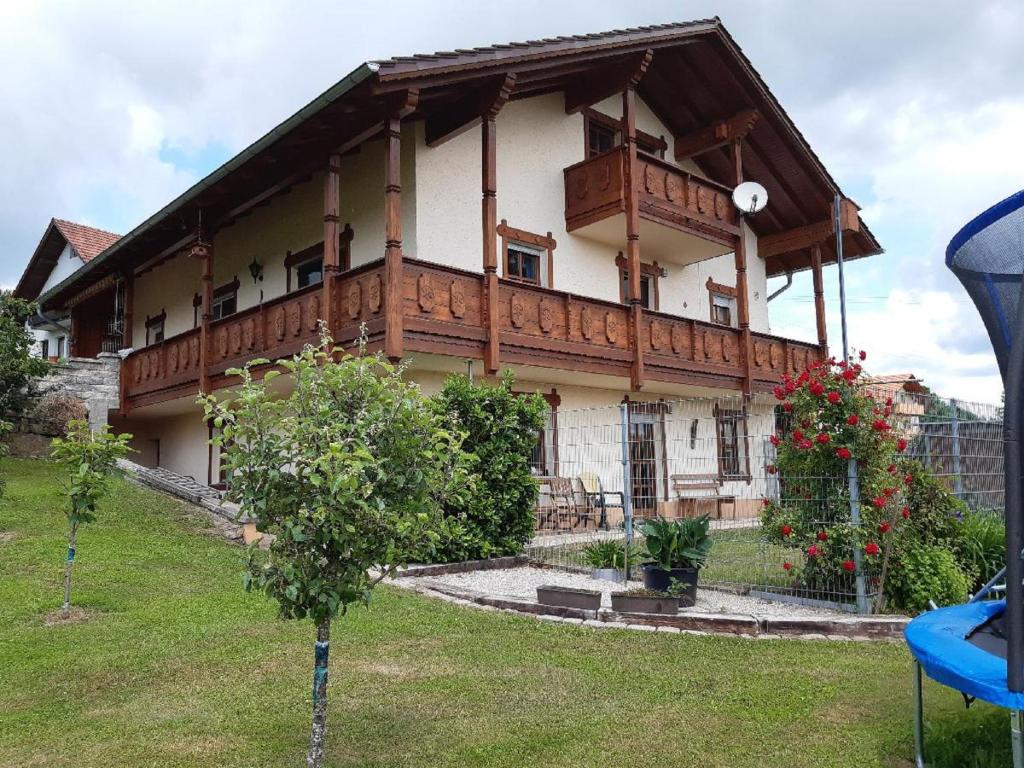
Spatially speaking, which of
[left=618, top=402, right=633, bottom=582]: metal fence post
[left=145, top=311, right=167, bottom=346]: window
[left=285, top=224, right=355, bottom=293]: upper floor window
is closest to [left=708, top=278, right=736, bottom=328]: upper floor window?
[left=285, top=224, right=355, bottom=293]: upper floor window

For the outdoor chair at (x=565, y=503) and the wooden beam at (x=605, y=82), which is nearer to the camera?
the outdoor chair at (x=565, y=503)

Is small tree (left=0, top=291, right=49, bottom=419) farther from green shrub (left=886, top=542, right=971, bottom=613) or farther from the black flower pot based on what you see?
green shrub (left=886, top=542, right=971, bottom=613)

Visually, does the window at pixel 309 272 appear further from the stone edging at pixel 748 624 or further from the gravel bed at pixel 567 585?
the stone edging at pixel 748 624

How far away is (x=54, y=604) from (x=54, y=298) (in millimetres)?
17286

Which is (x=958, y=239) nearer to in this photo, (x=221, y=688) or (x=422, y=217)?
(x=221, y=688)

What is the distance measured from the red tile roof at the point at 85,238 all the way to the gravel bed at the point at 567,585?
19473mm

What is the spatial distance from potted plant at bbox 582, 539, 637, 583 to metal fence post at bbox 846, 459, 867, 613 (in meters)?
2.43

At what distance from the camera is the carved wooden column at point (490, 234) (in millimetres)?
11984

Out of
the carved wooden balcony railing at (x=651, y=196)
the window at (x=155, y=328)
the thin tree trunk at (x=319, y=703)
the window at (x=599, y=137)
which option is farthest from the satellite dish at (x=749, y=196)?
the thin tree trunk at (x=319, y=703)

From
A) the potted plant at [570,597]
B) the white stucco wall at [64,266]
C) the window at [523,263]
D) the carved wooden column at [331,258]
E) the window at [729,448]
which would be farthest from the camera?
the white stucco wall at [64,266]

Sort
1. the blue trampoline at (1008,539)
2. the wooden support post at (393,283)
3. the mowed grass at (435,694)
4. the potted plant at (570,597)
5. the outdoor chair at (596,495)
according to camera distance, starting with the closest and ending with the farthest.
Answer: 1. the blue trampoline at (1008,539)
2. the mowed grass at (435,694)
3. the potted plant at (570,597)
4. the wooden support post at (393,283)
5. the outdoor chair at (596,495)

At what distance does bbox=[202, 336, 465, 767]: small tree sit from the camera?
3459 mm

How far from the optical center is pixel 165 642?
19.6 feet

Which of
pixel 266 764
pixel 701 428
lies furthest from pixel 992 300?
pixel 701 428
